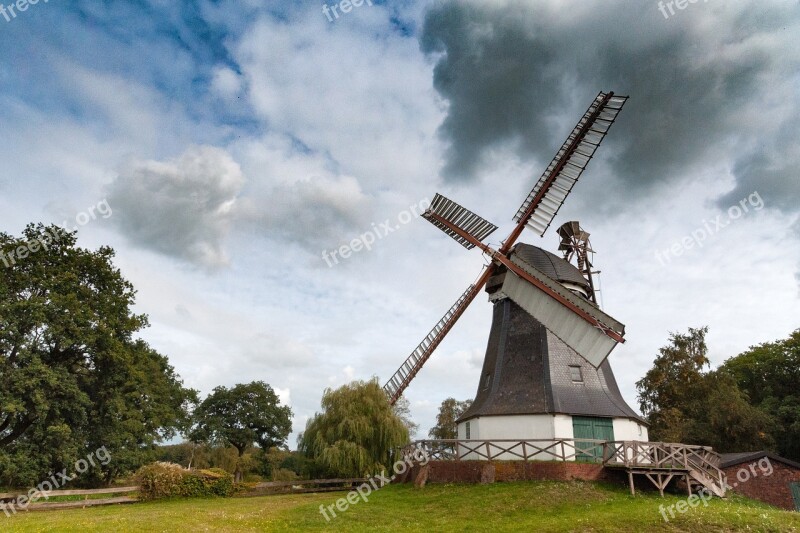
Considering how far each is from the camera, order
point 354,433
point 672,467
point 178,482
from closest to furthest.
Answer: point 672,467
point 178,482
point 354,433

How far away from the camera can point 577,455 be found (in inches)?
838

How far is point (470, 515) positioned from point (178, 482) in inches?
605

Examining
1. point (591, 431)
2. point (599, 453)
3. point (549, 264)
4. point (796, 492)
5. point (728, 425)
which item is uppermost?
point (549, 264)

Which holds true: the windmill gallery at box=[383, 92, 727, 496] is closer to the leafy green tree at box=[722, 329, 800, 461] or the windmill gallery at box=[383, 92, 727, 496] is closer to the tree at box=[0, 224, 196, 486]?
the tree at box=[0, 224, 196, 486]

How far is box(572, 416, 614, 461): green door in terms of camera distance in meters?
22.0

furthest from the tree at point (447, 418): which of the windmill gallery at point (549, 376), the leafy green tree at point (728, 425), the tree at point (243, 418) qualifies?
the windmill gallery at point (549, 376)

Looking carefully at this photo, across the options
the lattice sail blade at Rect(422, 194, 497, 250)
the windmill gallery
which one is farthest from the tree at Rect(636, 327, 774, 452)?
the lattice sail blade at Rect(422, 194, 497, 250)

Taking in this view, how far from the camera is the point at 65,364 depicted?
87.8 feet

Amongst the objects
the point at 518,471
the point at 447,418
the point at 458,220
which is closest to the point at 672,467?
the point at 518,471

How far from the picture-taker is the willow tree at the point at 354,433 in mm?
27453

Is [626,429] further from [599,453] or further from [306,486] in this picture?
[306,486]

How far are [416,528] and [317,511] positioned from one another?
4.64 meters

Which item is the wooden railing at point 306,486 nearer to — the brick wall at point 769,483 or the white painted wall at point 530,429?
the white painted wall at point 530,429

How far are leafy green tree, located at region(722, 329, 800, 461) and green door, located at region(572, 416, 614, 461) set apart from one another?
22096 millimetres
